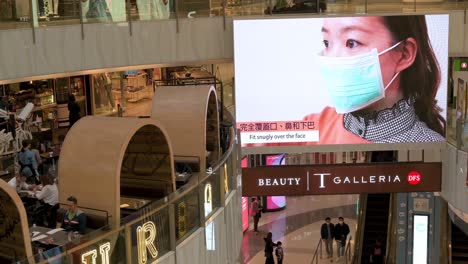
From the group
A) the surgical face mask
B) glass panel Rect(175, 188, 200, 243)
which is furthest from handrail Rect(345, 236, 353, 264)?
glass panel Rect(175, 188, 200, 243)

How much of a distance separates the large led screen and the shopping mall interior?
3cm

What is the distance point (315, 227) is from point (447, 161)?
7.66 metres

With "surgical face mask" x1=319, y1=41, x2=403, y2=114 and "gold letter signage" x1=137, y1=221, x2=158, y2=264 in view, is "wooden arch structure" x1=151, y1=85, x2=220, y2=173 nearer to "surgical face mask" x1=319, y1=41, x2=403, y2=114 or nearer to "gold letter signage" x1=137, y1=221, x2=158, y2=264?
"gold letter signage" x1=137, y1=221, x2=158, y2=264

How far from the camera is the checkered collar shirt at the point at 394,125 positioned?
1442 centimetres

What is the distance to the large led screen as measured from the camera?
14.1 metres

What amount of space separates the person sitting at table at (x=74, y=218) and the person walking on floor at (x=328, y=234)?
39.7 feet

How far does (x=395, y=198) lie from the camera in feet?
61.7

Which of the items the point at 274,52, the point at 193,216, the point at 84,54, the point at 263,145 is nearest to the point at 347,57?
the point at 274,52

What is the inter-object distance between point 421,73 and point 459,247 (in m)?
5.61

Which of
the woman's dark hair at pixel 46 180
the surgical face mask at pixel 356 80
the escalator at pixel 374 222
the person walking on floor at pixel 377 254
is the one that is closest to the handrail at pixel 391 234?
the escalator at pixel 374 222

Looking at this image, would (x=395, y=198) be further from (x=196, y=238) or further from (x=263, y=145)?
(x=196, y=238)

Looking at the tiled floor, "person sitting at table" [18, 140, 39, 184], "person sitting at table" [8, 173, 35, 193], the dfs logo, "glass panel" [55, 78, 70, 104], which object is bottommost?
the tiled floor

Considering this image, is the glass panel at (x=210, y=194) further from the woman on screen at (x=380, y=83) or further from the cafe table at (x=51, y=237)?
the woman on screen at (x=380, y=83)

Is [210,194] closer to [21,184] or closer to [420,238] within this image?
[21,184]
